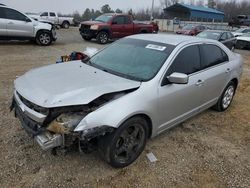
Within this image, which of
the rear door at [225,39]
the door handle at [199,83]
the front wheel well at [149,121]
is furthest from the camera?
the rear door at [225,39]

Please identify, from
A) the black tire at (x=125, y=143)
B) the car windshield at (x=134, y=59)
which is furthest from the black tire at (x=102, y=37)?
the black tire at (x=125, y=143)

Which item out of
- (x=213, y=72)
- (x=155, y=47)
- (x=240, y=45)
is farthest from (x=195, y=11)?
(x=155, y=47)

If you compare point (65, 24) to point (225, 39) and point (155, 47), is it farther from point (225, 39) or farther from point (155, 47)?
point (155, 47)

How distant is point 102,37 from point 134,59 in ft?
37.7

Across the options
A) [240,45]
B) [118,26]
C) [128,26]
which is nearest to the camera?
[118,26]

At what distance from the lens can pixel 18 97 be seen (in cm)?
313

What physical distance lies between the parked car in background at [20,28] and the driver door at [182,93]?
1034cm

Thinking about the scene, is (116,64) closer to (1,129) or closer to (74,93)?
(74,93)

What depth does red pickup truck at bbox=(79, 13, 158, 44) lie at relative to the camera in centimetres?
1456

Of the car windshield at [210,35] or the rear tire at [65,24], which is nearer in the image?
the car windshield at [210,35]

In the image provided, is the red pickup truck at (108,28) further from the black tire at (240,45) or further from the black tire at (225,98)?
the black tire at (225,98)

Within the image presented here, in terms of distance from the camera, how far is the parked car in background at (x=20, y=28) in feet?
37.7

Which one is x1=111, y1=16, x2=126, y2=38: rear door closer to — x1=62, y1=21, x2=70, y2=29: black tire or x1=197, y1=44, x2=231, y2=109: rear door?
x1=197, y1=44, x2=231, y2=109: rear door

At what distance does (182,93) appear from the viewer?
11.7 ft
